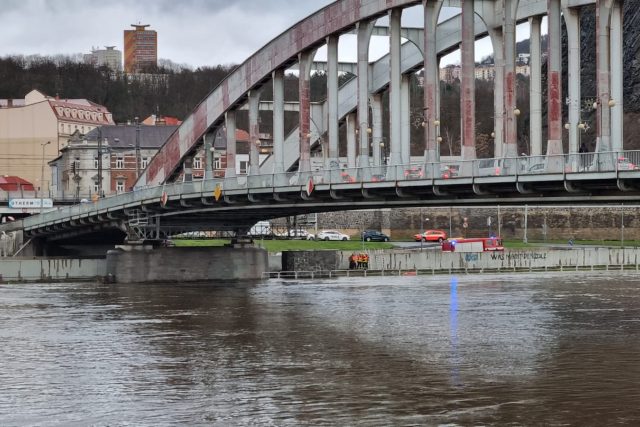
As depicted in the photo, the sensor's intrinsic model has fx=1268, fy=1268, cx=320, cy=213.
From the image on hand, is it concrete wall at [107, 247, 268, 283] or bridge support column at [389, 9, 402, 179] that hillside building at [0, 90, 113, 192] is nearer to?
concrete wall at [107, 247, 268, 283]

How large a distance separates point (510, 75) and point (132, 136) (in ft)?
325

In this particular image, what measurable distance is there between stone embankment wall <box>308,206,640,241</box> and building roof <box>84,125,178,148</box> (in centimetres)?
2420

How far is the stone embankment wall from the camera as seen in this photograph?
12406cm

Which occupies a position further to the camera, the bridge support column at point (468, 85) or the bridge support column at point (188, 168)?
the bridge support column at point (188, 168)

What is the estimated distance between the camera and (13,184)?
15538 cm

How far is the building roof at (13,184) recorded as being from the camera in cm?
15370

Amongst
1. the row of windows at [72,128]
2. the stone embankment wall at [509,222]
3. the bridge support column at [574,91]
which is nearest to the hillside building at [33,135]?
the row of windows at [72,128]

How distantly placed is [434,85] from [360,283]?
68.5 ft

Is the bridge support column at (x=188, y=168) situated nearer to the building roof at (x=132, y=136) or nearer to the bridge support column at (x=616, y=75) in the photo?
Answer: the bridge support column at (x=616, y=75)

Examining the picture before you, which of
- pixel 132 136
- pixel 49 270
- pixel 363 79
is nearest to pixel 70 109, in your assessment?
pixel 132 136

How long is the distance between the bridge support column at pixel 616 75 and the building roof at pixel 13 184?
4558 inches

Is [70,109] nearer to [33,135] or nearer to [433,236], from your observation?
[33,135]

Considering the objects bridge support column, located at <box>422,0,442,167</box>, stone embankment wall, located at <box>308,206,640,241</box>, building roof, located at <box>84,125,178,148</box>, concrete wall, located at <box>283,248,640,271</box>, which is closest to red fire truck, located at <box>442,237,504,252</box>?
concrete wall, located at <box>283,248,640,271</box>

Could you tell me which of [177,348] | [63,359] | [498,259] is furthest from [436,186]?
[498,259]
